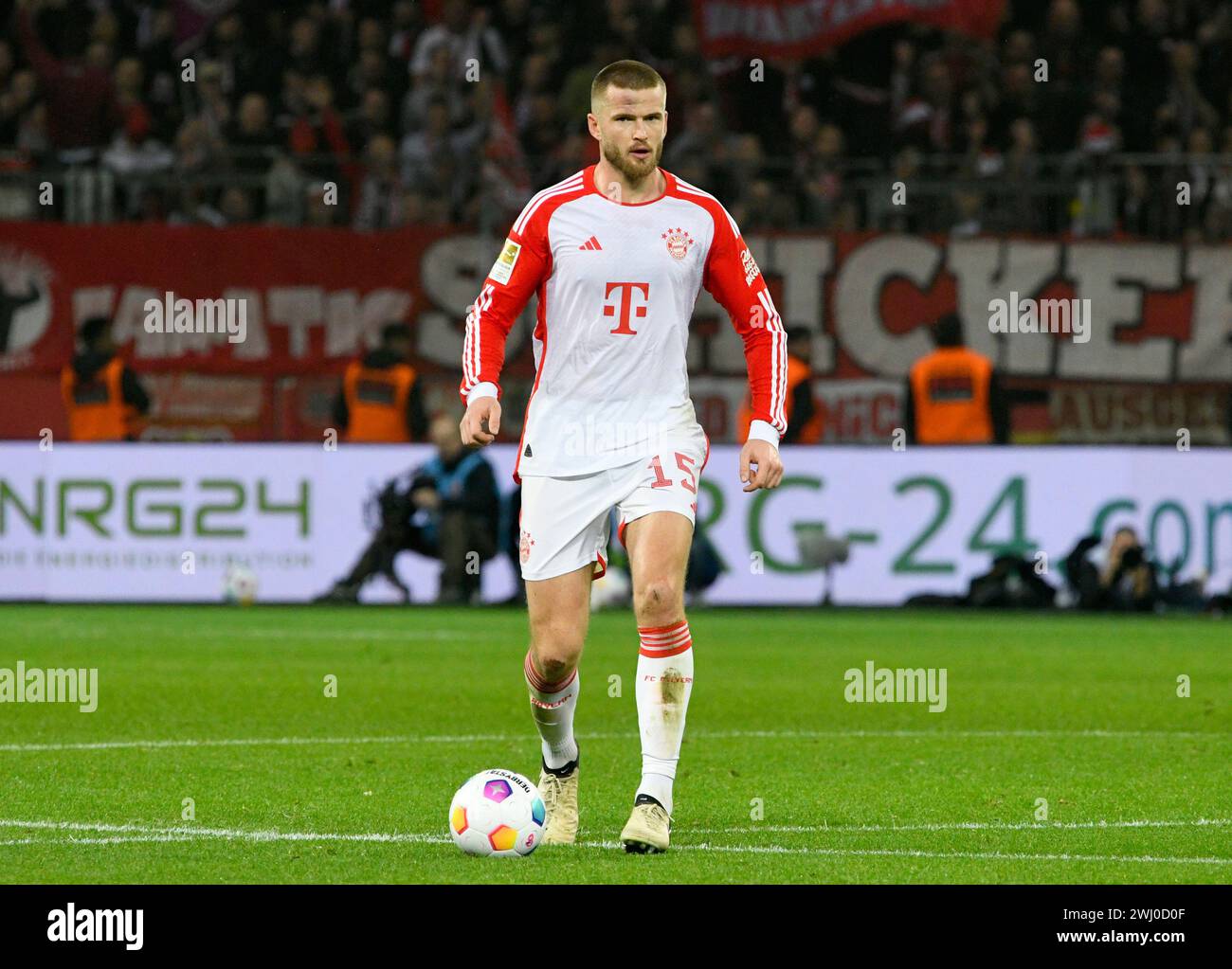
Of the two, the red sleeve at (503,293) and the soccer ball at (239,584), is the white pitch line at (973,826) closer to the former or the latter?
the red sleeve at (503,293)

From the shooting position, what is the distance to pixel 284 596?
16.7m

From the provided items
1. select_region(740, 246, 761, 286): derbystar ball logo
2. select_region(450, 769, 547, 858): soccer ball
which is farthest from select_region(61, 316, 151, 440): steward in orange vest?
select_region(450, 769, 547, 858): soccer ball

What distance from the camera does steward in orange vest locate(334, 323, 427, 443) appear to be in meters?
18.1

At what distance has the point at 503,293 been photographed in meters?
6.79

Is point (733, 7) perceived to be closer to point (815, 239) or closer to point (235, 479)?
point (815, 239)

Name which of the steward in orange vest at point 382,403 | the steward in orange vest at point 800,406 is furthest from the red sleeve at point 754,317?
the steward in orange vest at point 382,403

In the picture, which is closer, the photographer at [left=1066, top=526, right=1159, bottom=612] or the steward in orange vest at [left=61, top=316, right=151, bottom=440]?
the photographer at [left=1066, top=526, right=1159, bottom=612]

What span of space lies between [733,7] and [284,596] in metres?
7.98

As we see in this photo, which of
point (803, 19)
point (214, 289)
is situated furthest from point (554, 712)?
point (803, 19)

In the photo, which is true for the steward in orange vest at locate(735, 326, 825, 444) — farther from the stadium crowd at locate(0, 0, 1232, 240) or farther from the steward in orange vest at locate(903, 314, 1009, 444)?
the stadium crowd at locate(0, 0, 1232, 240)

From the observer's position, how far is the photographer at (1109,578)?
16.7 meters

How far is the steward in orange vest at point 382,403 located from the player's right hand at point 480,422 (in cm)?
1145

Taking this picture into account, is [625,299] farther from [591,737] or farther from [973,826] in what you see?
[591,737]

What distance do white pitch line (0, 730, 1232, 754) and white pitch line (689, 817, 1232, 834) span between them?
2542 mm
